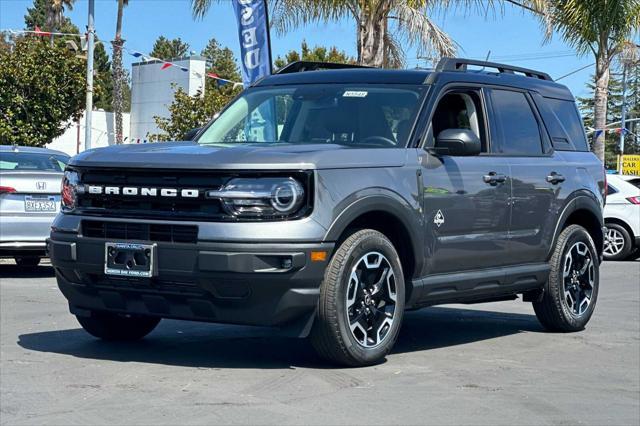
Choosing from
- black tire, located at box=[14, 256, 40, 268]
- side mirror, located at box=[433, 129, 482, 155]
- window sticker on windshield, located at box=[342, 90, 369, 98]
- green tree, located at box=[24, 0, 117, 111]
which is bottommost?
black tire, located at box=[14, 256, 40, 268]

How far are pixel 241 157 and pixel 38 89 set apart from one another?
2901 cm

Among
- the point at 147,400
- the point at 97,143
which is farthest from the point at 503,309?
the point at 97,143

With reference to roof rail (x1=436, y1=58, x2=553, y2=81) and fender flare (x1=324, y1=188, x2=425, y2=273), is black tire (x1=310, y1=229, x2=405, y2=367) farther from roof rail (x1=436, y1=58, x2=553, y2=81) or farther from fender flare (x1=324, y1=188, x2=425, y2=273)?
roof rail (x1=436, y1=58, x2=553, y2=81)

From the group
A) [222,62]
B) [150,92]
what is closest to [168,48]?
[222,62]

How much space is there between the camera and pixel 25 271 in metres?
14.6

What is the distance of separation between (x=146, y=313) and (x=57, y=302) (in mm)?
3917

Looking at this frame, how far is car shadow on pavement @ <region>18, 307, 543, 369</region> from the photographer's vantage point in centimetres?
723

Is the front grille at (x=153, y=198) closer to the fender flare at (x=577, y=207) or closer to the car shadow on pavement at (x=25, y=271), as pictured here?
the fender flare at (x=577, y=207)

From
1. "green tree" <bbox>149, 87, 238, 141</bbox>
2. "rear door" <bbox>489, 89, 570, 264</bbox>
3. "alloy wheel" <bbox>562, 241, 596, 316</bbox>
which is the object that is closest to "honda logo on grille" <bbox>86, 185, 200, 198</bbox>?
"rear door" <bbox>489, 89, 570, 264</bbox>

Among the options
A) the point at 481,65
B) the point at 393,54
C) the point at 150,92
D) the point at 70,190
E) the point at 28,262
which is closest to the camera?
the point at 70,190

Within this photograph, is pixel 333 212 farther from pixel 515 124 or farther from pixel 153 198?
pixel 515 124

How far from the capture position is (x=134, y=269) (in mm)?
6773

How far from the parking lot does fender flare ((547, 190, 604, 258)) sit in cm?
87

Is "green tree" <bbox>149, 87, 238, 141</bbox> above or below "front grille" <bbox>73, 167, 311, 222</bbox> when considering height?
above
